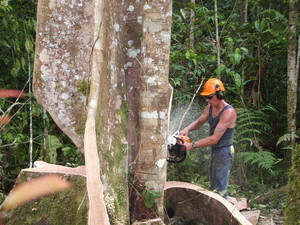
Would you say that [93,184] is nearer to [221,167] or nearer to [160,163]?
[160,163]

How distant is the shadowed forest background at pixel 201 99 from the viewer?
434cm

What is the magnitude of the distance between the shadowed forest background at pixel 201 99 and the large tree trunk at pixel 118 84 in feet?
4.41

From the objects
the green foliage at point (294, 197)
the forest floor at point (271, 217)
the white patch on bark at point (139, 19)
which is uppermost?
the white patch on bark at point (139, 19)

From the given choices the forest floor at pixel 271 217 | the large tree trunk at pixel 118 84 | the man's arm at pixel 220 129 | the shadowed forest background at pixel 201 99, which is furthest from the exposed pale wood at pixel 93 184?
the forest floor at pixel 271 217

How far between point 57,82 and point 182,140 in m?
1.76

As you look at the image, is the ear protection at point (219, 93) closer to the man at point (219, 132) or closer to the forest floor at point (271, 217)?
the man at point (219, 132)

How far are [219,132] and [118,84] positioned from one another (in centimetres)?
200

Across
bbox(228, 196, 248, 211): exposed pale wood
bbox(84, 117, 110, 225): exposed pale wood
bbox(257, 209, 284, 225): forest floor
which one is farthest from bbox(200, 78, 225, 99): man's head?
bbox(84, 117, 110, 225): exposed pale wood

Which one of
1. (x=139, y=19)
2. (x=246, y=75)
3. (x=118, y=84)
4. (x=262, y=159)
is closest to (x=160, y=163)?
(x=118, y=84)

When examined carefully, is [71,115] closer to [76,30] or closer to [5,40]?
[76,30]

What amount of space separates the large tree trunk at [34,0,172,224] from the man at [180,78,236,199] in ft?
5.61

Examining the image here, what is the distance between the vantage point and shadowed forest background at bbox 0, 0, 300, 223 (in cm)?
434

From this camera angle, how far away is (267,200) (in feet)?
16.6

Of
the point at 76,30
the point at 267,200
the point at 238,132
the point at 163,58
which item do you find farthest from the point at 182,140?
the point at 238,132
